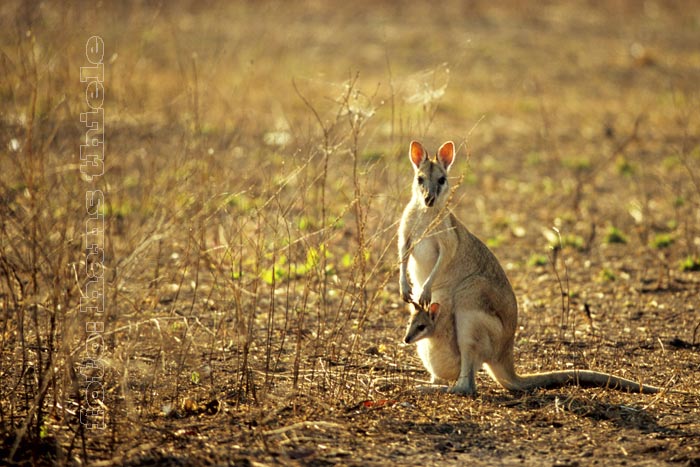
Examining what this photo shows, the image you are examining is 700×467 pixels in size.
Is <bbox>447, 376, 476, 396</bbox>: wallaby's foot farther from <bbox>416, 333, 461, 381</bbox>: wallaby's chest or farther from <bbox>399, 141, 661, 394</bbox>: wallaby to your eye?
<bbox>416, 333, 461, 381</bbox>: wallaby's chest

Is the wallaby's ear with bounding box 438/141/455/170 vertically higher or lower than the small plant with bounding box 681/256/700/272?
higher

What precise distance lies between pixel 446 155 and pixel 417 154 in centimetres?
23

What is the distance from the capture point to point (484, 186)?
14.4 m

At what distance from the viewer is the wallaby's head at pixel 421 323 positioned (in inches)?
265

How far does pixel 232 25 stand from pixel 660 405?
23902 millimetres

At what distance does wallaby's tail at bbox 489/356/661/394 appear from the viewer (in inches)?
261

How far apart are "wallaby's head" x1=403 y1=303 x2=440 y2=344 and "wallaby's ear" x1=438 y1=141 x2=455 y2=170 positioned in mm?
1188

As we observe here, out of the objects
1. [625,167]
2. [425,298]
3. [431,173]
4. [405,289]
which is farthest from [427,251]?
[625,167]

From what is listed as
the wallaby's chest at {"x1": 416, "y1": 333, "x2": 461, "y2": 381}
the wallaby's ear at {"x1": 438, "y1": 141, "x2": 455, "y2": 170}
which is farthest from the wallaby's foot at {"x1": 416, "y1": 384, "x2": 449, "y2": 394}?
the wallaby's ear at {"x1": 438, "y1": 141, "x2": 455, "y2": 170}

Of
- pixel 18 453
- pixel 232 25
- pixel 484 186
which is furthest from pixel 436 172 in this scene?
pixel 232 25

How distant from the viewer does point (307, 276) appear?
655 centimetres

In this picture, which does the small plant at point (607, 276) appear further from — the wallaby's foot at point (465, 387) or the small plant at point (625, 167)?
the small plant at point (625, 167)

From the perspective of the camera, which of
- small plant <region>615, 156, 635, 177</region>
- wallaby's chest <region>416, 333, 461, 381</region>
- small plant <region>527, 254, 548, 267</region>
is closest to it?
wallaby's chest <region>416, 333, 461, 381</region>

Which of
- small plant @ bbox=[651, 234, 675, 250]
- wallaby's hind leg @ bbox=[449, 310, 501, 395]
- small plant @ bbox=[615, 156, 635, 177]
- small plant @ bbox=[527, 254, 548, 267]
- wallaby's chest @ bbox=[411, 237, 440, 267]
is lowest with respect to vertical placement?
wallaby's hind leg @ bbox=[449, 310, 501, 395]
